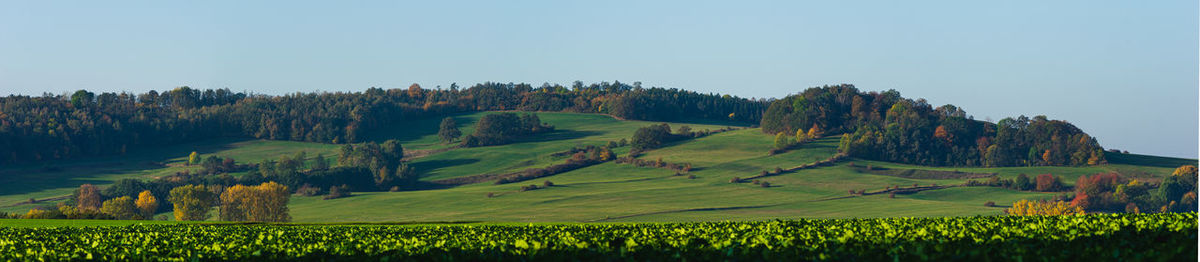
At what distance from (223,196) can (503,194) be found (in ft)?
160

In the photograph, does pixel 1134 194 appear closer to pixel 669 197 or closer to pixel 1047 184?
pixel 1047 184

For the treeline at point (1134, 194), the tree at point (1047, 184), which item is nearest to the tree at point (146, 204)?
the tree at point (1047, 184)

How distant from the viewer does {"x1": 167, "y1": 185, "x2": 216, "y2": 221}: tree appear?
158 m

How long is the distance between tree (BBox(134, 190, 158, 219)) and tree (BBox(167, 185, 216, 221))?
10.1m

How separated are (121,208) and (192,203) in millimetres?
17771

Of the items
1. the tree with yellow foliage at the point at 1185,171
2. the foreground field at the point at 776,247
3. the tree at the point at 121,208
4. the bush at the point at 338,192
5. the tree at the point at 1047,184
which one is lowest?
the tree at the point at 121,208

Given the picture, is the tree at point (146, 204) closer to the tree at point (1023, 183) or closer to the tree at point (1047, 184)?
the tree at point (1023, 183)

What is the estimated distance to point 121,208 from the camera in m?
167

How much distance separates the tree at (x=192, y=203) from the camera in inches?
6230

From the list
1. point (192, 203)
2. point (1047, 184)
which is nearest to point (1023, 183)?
point (1047, 184)

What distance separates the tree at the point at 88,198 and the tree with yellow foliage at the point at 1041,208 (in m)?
161

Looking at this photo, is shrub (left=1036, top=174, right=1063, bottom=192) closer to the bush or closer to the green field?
the green field

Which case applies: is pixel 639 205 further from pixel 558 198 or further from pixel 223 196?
pixel 223 196

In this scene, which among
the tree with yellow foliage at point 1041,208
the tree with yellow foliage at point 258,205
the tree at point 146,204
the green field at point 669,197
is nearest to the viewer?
the green field at point 669,197
